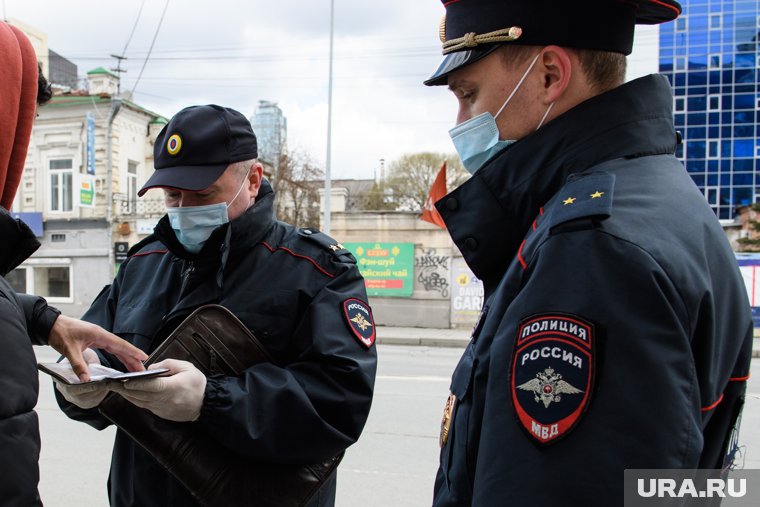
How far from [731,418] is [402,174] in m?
33.9

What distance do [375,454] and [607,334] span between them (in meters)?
4.57

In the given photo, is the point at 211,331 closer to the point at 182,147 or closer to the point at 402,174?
the point at 182,147

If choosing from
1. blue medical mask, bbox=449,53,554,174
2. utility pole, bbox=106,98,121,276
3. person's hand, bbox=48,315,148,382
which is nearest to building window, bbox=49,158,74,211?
utility pole, bbox=106,98,121,276

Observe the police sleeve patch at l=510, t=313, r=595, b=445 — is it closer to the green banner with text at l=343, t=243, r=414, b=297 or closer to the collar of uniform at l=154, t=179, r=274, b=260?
the collar of uniform at l=154, t=179, r=274, b=260

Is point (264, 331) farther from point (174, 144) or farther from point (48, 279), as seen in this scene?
point (48, 279)

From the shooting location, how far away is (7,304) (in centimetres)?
115

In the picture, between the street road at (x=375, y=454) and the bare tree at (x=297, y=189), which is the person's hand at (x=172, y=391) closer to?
the street road at (x=375, y=454)

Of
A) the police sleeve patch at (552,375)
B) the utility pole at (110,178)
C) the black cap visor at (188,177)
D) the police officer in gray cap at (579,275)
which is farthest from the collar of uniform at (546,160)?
the utility pole at (110,178)

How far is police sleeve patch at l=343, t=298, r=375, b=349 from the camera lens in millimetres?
1935

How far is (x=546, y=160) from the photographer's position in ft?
3.65

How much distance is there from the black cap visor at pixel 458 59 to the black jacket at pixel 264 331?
2.96ft

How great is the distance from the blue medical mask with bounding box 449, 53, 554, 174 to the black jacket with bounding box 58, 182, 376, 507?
0.75 m

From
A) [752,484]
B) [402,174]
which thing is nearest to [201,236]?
[752,484]

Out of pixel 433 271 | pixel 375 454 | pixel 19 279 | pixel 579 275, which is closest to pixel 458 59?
pixel 579 275
